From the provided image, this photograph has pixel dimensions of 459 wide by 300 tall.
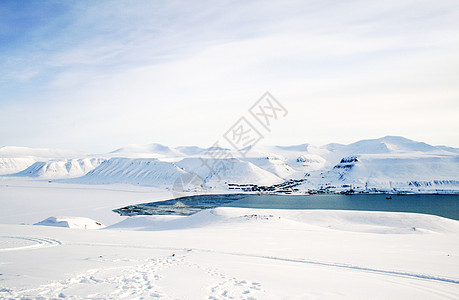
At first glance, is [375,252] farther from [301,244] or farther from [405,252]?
[301,244]

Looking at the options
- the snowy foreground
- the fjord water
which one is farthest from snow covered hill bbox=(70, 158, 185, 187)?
the snowy foreground

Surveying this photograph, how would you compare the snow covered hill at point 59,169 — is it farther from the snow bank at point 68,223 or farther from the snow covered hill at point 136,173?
the snow bank at point 68,223

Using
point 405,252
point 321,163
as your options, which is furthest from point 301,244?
point 321,163

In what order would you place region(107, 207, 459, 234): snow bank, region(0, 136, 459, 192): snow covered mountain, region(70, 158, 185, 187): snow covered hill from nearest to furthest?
1. region(107, 207, 459, 234): snow bank
2. region(0, 136, 459, 192): snow covered mountain
3. region(70, 158, 185, 187): snow covered hill

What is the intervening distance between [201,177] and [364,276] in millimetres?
92394

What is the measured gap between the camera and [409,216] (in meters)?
31.2

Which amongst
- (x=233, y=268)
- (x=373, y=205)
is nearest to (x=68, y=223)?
(x=233, y=268)

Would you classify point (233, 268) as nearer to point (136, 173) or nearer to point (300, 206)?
point (300, 206)

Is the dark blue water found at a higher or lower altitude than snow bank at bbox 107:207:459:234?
lower

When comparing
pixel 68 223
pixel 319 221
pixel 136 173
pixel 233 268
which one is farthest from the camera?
pixel 136 173

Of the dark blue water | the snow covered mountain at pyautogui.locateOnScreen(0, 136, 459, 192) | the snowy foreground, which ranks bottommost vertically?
the dark blue water

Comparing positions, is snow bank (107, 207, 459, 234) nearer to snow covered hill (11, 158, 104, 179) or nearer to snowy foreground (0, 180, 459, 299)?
snowy foreground (0, 180, 459, 299)

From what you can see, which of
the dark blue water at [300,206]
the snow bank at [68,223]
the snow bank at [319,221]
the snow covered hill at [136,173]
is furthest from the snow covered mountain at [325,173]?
the snow bank at [68,223]

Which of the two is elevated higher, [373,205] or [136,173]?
[136,173]
